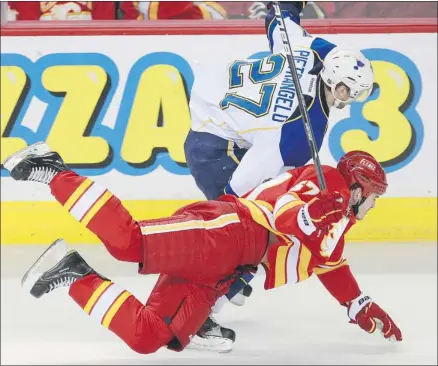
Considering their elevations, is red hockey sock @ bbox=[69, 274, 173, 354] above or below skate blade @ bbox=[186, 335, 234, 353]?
above

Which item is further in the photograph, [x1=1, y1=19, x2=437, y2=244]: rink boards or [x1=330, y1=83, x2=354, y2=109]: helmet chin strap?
[x1=1, y1=19, x2=437, y2=244]: rink boards

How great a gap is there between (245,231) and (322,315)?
2.55ft

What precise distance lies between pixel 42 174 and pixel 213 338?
810 millimetres

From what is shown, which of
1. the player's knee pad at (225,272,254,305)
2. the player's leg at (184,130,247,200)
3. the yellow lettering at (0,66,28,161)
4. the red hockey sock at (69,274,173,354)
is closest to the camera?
the red hockey sock at (69,274,173,354)

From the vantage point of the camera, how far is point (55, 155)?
2678 mm

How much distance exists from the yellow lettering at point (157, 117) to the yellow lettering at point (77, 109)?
0.13m

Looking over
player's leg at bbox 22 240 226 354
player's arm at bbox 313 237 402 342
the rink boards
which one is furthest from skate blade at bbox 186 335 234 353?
the rink boards

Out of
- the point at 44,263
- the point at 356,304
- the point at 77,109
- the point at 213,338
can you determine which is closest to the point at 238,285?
the point at 213,338

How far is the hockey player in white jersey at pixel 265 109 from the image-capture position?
9.69 ft

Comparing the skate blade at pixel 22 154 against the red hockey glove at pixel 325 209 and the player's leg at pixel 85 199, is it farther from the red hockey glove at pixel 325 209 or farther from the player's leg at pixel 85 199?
the red hockey glove at pixel 325 209

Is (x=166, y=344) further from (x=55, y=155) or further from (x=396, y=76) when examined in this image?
(x=396, y=76)

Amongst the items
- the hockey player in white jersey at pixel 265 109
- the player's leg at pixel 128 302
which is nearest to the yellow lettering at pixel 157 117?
the hockey player in white jersey at pixel 265 109

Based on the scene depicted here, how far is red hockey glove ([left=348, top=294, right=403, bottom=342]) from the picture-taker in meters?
3.00

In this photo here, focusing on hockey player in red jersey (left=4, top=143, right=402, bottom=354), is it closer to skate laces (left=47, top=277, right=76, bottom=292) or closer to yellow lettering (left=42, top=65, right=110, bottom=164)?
skate laces (left=47, top=277, right=76, bottom=292)
